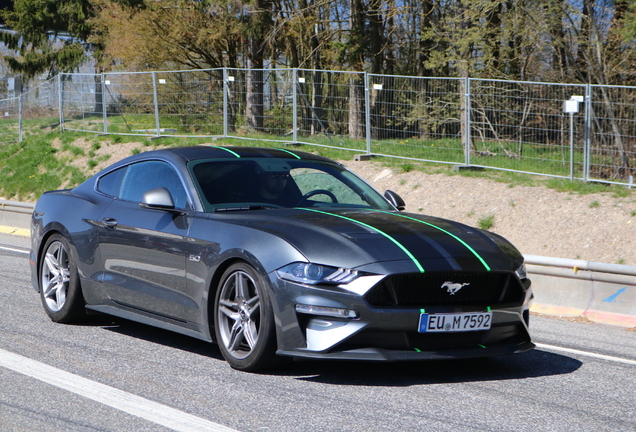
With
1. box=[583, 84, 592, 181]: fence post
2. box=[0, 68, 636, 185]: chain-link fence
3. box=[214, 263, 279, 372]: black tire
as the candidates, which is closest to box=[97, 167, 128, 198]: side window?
box=[214, 263, 279, 372]: black tire

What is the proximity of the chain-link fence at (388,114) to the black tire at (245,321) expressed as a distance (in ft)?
28.1

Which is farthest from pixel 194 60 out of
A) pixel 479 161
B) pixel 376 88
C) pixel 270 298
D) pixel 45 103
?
pixel 270 298

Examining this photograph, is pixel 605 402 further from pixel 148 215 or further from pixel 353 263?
pixel 148 215

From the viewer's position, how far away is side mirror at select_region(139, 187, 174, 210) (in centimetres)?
595

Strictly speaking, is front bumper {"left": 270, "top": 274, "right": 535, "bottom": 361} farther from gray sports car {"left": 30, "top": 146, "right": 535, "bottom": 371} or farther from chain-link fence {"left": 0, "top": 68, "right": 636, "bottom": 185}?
chain-link fence {"left": 0, "top": 68, "right": 636, "bottom": 185}

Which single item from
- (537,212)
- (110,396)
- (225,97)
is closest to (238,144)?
(225,97)

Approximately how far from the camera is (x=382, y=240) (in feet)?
17.1

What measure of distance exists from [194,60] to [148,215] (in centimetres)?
2602

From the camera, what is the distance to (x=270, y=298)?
16.9ft

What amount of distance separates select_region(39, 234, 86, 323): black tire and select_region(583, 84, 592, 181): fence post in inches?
337

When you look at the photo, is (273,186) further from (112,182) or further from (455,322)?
(455,322)

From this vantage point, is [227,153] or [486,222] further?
[486,222]

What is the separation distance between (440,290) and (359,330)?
579 mm

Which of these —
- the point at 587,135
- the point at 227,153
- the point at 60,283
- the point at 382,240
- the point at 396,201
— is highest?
the point at 587,135
